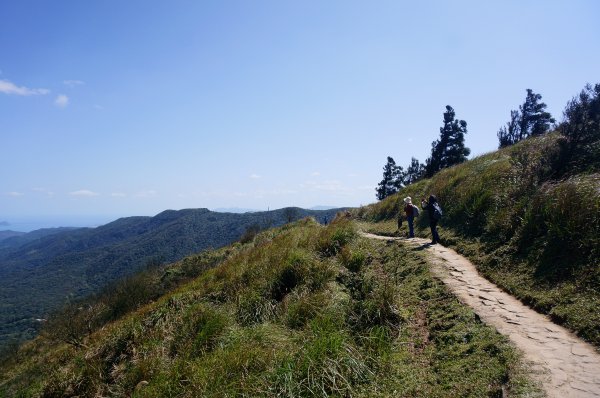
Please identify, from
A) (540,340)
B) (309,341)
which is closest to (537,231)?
(540,340)

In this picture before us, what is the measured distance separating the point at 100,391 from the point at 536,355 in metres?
8.15

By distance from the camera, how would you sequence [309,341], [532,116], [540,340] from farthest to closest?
[532,116], [309,341], [540,340]

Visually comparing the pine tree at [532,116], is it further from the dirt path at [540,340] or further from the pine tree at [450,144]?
the dirt path at [540,340]

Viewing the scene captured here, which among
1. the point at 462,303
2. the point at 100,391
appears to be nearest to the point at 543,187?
the point at 462,303

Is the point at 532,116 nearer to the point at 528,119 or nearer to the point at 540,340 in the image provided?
the point at 528,119

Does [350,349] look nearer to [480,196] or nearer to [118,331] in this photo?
[118,331]

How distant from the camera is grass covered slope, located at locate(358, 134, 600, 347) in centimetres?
529

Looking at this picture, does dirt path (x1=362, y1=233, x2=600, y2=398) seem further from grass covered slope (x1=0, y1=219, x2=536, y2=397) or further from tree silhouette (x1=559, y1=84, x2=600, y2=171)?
tree silhouette (x1=559, y1=84, x2=600, y2=171)

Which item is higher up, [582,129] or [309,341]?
[582,129]

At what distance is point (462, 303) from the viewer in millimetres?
5891

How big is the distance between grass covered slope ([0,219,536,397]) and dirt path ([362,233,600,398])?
247mm

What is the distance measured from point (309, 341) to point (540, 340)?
3.35 m

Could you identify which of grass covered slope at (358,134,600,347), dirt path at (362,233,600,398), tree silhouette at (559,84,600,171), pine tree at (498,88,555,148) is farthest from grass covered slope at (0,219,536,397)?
pine tree at (498,88,555,148)

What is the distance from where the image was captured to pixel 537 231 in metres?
7.57
